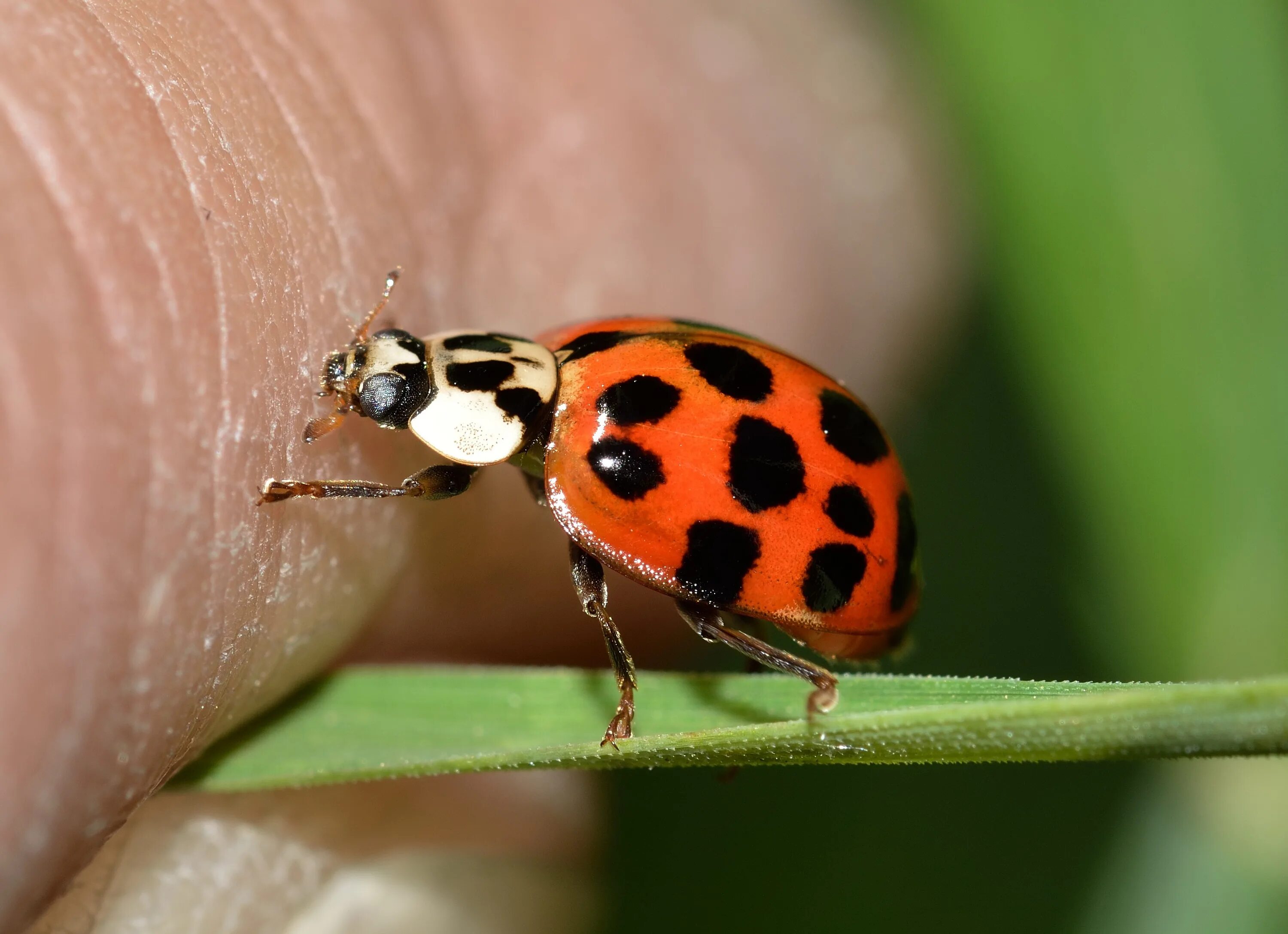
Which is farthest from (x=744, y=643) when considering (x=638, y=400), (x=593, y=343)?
(x=593, y=343)

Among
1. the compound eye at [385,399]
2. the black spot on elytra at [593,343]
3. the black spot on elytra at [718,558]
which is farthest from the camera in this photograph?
the black spot on elytra at [593,343]

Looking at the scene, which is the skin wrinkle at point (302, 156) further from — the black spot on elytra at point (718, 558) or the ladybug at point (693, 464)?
the black spot on elytra at point (718, 558)

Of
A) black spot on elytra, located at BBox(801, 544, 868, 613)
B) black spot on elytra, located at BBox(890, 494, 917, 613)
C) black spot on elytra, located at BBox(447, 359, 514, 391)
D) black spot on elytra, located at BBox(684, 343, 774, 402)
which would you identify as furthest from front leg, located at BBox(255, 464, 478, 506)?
black spot on elytra, located at BBox(890, 494, 917, 613)

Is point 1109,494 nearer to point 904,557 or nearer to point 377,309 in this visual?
point 904,557

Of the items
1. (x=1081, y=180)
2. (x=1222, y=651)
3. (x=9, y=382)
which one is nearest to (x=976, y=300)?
(x=1081, y=180)

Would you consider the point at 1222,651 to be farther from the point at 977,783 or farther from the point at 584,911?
the point at 584,911

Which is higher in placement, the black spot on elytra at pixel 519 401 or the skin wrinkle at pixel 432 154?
the skin wrinkle at pixel 432 154

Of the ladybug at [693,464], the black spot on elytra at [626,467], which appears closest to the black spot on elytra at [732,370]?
the ladybug at [693,464]
